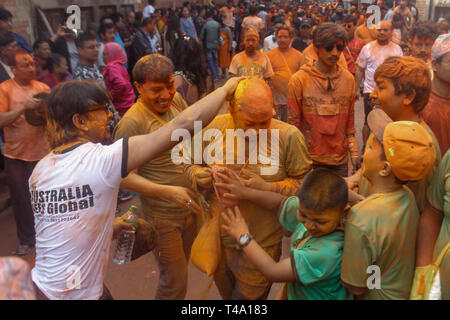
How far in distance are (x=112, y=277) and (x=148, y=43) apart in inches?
230

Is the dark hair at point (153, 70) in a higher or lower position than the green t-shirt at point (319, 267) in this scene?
higher

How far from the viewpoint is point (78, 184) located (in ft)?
5.86

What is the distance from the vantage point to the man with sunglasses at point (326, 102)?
141 inches

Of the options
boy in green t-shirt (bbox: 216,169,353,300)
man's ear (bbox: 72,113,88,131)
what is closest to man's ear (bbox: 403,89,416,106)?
boy in green t-shirt (bbox: 216,169,353,300)

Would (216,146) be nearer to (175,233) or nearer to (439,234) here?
(175,233)

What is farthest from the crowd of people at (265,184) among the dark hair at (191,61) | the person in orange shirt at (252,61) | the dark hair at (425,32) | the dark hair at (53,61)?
the dark hair at (191,61)

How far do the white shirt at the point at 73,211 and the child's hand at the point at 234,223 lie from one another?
598mm

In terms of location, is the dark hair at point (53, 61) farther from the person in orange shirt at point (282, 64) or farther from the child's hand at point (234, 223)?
the child's hand at point (234, 223)

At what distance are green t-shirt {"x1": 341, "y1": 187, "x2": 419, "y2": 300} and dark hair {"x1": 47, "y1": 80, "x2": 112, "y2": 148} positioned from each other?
1267 mm

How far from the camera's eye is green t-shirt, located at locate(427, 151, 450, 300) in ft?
5.65

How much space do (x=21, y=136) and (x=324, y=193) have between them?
3.27m

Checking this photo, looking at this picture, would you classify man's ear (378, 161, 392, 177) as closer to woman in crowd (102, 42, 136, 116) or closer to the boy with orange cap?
the boy with orange cap

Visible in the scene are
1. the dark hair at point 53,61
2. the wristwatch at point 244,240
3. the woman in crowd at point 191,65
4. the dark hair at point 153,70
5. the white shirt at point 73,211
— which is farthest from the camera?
the woman in crowd at point 191,65

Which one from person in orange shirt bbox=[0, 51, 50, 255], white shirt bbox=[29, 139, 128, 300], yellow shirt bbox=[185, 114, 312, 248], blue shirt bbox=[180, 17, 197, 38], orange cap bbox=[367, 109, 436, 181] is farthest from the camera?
blue shirt bbox=[180, 17, 197, 38]
